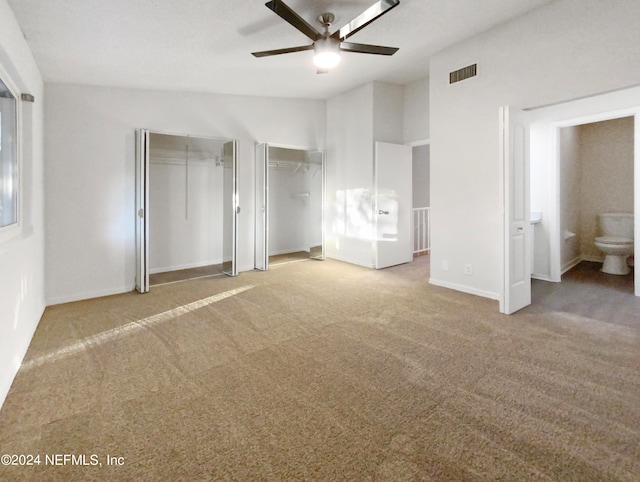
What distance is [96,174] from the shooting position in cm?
392

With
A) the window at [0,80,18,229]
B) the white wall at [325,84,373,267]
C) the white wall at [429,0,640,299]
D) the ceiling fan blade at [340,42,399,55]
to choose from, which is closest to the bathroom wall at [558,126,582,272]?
the white wall at [429,0,640,299]

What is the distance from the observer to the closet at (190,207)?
16.4ft

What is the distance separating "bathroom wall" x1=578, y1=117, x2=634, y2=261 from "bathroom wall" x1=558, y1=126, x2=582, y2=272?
13 cm

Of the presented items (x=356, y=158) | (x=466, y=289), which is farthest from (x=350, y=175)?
(x=466, y=289)

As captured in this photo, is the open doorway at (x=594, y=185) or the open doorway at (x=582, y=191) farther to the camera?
the open doorway at (x=594, y=185)

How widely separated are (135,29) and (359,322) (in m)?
3.19

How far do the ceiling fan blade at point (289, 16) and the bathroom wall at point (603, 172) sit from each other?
523 cm

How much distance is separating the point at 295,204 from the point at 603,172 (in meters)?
5.35

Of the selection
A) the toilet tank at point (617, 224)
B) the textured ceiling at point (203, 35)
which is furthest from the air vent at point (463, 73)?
the toilet tank at point (617, 224)

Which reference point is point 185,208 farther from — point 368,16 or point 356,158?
point 368,16

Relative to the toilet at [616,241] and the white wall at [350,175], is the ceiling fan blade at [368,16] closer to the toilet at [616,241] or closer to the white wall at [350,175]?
the white wall at [350,175]

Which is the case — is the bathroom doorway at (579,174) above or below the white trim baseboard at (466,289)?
above

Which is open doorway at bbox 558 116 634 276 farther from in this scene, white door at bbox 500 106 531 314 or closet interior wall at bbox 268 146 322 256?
closet interior wall at bbox 268 146 322 256

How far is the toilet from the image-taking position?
4690mm
